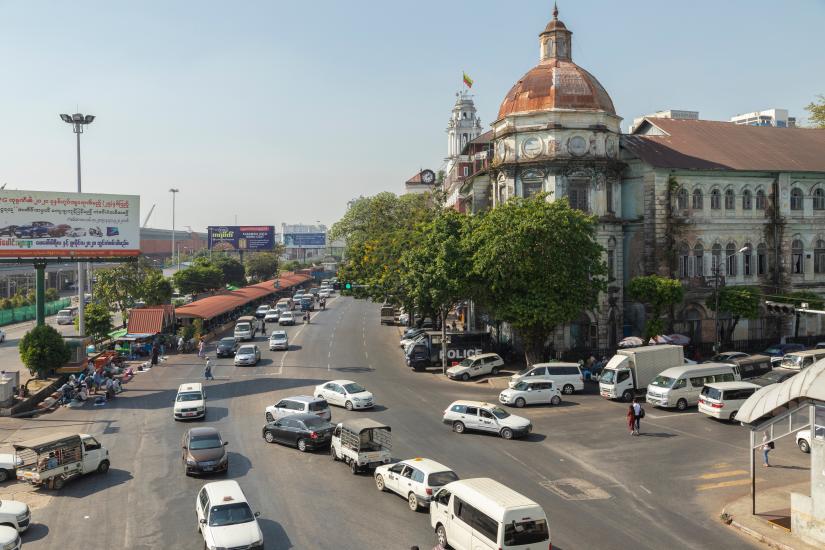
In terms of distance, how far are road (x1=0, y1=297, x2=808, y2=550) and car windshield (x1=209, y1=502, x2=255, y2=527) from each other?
3.61ft

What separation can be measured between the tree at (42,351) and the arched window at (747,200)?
49.5 metres

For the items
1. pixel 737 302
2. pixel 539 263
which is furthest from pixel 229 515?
pixel 737 302

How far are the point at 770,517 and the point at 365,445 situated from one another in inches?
508

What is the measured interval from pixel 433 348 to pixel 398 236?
12.9 meters

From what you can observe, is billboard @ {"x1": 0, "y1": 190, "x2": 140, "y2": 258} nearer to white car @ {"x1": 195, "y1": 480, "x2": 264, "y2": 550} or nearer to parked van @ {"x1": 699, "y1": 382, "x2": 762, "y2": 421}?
white car @ {"x1": 195, "y1": 480, "x2": 264, "y2": 550}

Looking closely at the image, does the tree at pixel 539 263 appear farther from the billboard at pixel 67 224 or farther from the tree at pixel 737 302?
the billboard at pixel 67 224

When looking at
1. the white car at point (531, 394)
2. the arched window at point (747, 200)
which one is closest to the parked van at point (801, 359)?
the arched window at point (747, 200)

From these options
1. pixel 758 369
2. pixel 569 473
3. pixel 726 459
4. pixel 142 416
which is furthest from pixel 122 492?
pixel 758 369

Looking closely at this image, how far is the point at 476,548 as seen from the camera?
16500mm

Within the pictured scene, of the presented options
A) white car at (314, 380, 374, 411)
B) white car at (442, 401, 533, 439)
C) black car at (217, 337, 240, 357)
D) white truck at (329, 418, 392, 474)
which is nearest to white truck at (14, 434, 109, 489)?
white truck at (329, 418, 392, 474)

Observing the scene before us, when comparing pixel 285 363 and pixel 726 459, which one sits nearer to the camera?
pixel 726 459

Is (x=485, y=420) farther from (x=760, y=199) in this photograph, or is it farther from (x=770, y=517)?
(x=760, y=199)

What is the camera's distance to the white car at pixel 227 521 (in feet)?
55.9

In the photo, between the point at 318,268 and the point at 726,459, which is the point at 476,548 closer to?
the point at 726,459
